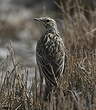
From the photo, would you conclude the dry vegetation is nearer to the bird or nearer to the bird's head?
the bird

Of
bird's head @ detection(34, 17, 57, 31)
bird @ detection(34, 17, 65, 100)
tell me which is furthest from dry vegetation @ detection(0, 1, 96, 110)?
bird's head @ detection(34, 17, 57, 31)

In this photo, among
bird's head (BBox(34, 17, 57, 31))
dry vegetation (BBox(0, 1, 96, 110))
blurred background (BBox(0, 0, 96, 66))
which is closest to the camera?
dry vegetation (BBox(0, 1, 96, 110))

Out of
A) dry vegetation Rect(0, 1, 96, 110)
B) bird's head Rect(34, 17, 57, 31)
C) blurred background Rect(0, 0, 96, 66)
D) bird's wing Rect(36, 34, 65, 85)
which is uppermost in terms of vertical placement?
blurred background Rect(0, 0, 96, 66)

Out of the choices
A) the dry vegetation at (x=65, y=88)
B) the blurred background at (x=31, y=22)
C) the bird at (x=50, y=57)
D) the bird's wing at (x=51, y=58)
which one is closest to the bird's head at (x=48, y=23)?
the bird at (x=50, y=57)

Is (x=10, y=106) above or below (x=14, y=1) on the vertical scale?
below

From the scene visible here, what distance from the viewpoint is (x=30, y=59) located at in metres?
11.6

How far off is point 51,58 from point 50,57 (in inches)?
0.7

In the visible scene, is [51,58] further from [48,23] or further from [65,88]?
[48,23]

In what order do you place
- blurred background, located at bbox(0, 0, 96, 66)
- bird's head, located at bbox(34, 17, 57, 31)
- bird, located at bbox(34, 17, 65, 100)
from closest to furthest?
bird, located at bbox(34, 17, 65, 100) < bird's head, located at bbox(34, 17, 57, 31) < blurred background, located at bbox(0, 0, 96, 66)

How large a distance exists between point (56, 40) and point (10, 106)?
4.12 ft

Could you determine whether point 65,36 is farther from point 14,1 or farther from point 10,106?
point 14,1

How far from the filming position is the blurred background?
9562mm

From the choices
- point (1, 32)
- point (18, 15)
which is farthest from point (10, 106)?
point (18, 15)

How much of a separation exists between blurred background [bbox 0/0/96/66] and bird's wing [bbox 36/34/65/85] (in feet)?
2.54
